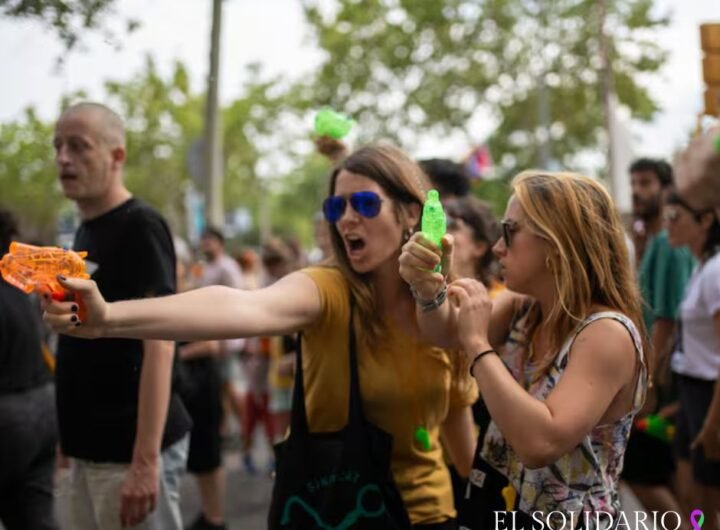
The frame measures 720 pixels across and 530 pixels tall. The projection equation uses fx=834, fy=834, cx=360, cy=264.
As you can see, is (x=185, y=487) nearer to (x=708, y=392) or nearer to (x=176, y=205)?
(x=708, y=392)

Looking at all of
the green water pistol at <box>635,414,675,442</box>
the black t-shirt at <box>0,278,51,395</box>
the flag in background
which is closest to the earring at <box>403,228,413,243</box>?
the black t-shirt at <box>0,278,51,395</box>

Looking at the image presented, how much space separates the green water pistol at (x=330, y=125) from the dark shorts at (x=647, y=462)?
→ 2.38 metres

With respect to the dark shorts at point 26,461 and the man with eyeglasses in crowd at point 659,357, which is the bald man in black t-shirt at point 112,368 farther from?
the man with eyeglasses in crowd at point 659,357

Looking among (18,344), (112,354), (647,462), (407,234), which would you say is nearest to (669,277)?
(647,462)

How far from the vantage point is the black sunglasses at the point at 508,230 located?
7.55ft

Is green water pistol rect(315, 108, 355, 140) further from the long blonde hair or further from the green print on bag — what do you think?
the green print on bag

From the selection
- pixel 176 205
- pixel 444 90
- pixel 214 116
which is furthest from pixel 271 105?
pixel 214 116

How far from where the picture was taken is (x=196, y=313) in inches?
77.4

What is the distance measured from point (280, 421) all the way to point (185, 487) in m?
0.97

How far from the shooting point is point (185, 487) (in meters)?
7.07

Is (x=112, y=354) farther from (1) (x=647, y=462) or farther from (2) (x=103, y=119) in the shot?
(1) (x=647, y=462)

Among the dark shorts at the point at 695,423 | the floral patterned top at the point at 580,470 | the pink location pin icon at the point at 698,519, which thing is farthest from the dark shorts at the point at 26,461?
the dark shorts at the point at 695,423

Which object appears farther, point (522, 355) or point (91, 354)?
point (91, 354)

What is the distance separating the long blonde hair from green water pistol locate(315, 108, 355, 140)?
3.64 feet
